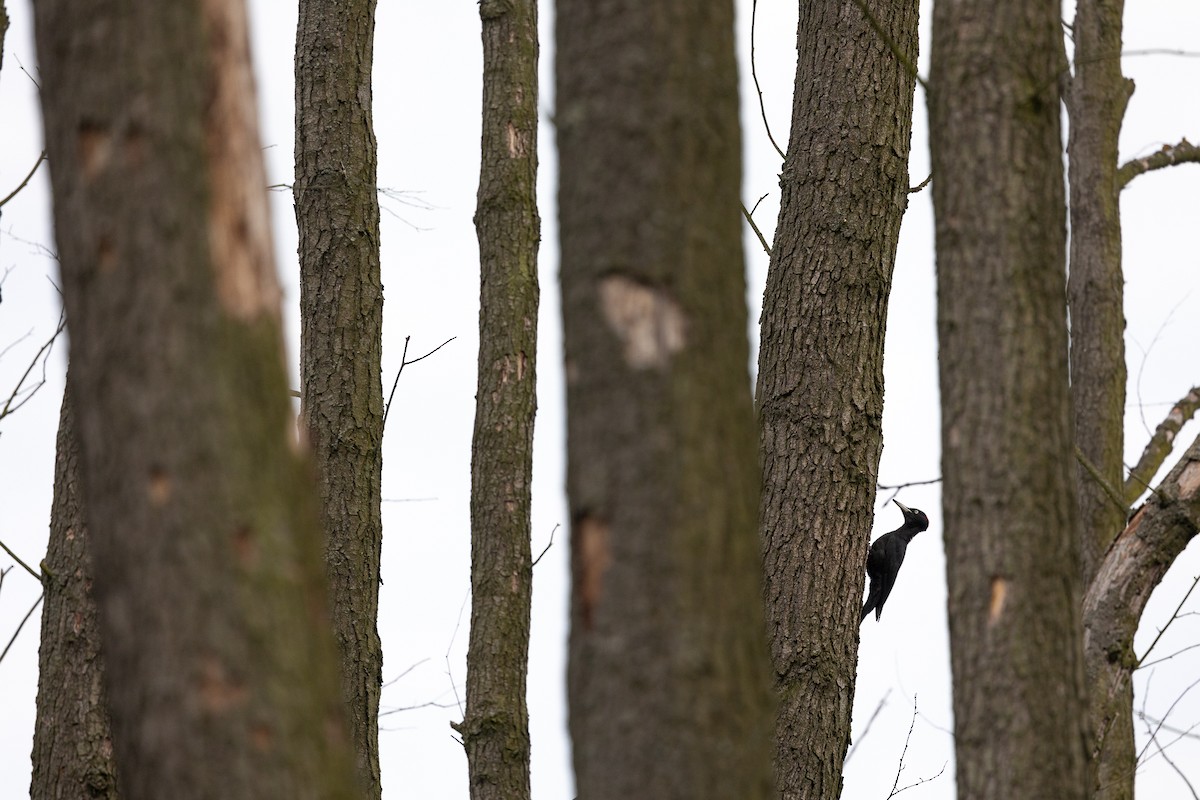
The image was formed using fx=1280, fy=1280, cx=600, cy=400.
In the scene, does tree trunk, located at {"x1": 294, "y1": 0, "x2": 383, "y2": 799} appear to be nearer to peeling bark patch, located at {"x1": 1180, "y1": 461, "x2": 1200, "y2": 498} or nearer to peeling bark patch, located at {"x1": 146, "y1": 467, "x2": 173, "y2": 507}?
peeling bark patch, located at {"x1": 1180, "y1": 461, "x2": 1200, "y2": 498}

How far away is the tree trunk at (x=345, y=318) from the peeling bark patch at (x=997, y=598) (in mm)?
2968

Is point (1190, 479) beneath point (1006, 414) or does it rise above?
above

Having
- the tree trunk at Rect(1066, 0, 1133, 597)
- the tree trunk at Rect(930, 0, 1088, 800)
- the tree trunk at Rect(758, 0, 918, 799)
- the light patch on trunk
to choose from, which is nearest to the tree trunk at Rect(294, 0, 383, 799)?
the tree trunk at Rect(758, 0, 918, 799)

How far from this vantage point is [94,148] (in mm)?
1811

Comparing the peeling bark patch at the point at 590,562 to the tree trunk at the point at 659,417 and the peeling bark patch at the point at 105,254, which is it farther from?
A: the peeling bark patch at the point at 105,254

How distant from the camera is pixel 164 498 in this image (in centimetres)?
173

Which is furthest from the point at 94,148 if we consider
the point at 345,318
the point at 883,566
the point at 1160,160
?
the point at 1160,160

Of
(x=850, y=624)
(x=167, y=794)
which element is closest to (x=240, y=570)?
(x=167, y=794)

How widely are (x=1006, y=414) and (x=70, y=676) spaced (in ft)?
10.0

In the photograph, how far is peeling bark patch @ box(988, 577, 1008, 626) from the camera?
224cm

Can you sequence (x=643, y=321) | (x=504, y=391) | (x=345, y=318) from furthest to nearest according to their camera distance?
(x=504, y=391), (x=345, y=318), (x=643, y=321)

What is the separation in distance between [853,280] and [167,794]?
290cm

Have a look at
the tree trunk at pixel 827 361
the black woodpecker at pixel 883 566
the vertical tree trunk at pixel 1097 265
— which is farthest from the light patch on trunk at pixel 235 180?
the vertical tree trunk at pixel 1097 265

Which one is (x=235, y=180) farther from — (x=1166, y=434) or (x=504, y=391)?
(x=1166, y=434)
